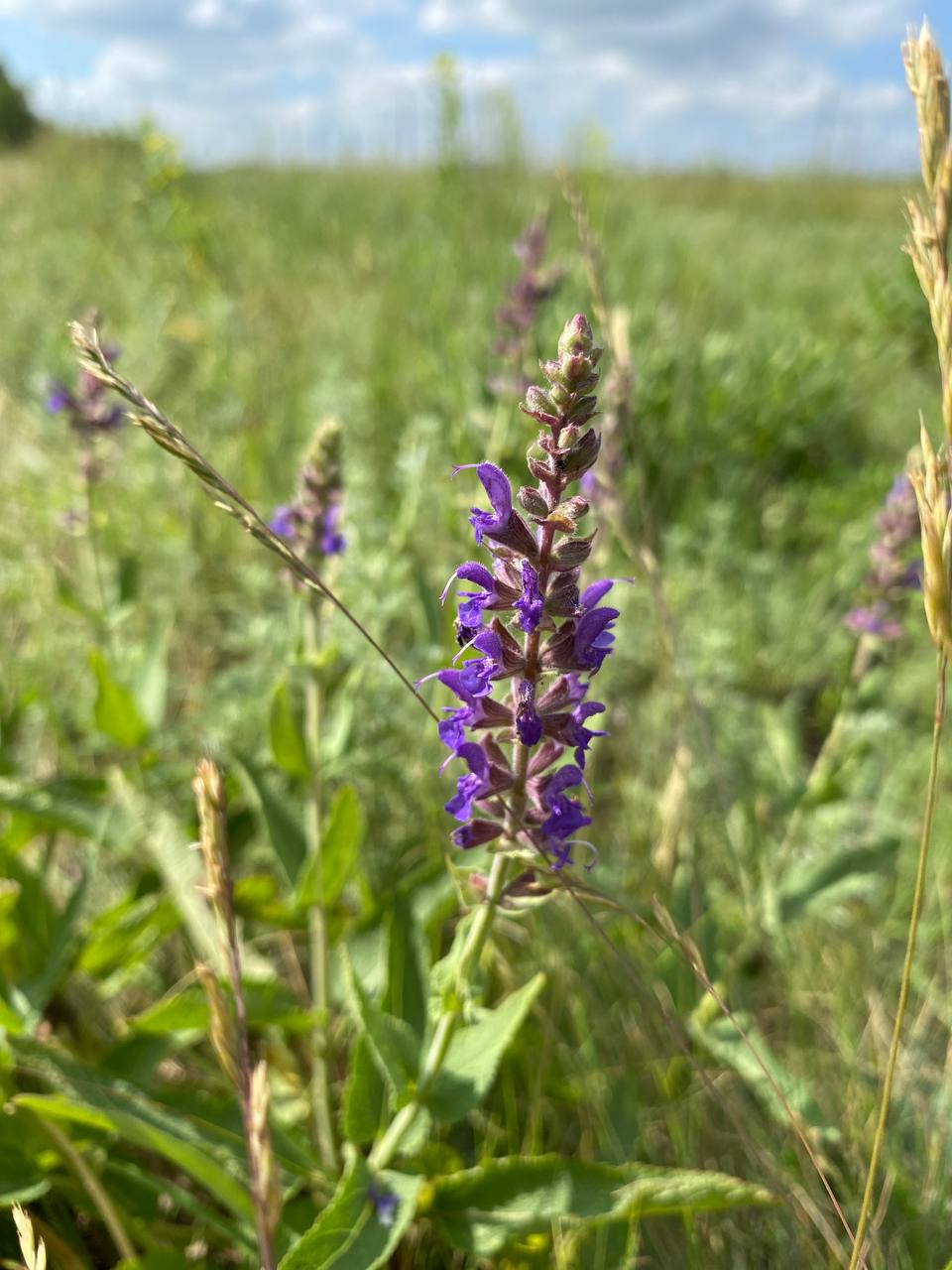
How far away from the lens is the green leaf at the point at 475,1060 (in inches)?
65.2

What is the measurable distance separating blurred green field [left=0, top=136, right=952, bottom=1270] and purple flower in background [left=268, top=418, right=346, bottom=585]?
0.30 metres

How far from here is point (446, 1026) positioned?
158cm

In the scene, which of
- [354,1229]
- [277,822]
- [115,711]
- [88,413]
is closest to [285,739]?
[277,822]

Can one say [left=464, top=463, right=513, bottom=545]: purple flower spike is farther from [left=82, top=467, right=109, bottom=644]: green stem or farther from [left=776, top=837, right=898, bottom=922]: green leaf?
[left=82, top=467, right=109, bottom=644]: green stem

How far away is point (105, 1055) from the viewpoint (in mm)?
2080

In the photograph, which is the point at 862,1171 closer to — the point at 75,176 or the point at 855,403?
the point at 855,403

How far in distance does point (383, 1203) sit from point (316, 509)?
1.55 meters

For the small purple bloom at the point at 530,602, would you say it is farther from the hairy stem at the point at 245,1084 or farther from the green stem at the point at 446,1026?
the hairy stem at the point at 245,1084

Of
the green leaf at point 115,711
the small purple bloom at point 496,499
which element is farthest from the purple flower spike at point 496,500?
the green leaf at point 115,711

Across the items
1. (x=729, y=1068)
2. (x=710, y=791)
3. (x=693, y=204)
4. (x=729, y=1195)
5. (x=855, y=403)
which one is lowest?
(x=729, y=1068)

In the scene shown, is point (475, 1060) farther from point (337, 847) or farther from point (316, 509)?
point (316, 509)

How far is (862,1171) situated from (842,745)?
5.34ft

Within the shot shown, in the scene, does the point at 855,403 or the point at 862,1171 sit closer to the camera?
the point at 862,1171

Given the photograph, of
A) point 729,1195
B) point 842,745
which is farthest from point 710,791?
point 729,1195
